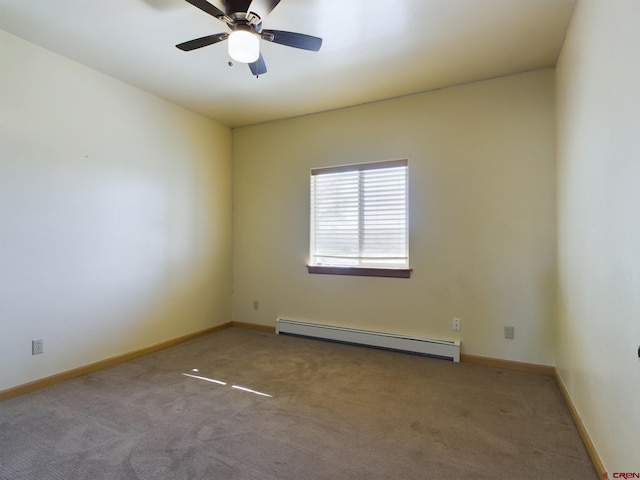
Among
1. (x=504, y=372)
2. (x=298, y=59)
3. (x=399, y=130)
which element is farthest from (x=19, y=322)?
(x=504, y=372)

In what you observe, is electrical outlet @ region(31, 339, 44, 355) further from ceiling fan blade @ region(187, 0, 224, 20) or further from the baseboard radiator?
ceiling fan blade @ region(187, 0, 224, 20)

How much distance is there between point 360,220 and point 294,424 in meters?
2.20

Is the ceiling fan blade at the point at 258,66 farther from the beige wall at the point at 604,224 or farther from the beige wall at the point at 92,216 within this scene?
the beige wall at the point at 604,224

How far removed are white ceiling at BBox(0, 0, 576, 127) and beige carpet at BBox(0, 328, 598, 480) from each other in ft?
8.59

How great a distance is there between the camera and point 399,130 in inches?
136

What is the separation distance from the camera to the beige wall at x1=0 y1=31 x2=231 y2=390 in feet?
8.00

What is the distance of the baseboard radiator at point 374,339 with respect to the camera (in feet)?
10.4

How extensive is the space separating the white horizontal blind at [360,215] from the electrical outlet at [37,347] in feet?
8.42

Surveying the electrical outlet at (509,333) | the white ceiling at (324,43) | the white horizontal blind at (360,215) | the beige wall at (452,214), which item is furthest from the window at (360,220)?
the electrical outlet at (509,333)

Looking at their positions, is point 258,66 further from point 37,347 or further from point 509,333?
point 509,333

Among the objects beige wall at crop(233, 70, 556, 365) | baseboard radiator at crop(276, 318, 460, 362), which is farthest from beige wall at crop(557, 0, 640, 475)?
baseboard radiator at crop(276, 318, 460, 362)

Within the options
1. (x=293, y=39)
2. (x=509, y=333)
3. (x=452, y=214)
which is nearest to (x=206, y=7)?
(x=293, y=39)

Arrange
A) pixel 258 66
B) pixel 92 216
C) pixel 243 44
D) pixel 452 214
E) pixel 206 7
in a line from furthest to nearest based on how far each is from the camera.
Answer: pixel 452 214 < pixel 92 216 < pixel 258 66 < pixel 243 44 < pixel 206 7

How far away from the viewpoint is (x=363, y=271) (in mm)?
3605
